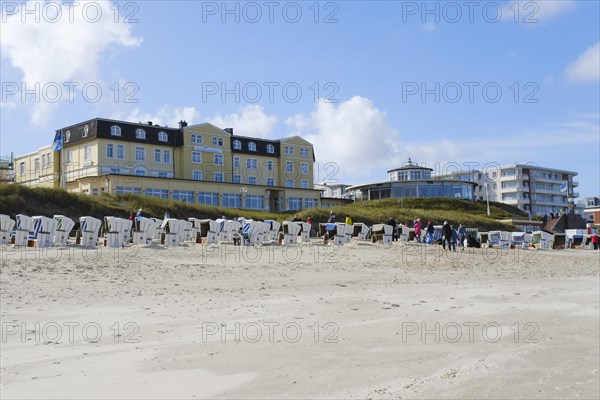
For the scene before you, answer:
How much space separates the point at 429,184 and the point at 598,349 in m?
69.5

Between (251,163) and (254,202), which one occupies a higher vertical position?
(251,163)

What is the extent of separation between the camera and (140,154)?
57969 millimetres

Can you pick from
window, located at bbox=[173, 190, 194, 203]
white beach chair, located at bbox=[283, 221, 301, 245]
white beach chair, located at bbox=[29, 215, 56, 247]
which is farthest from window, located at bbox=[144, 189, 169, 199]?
white beach chair, located at bbox=[29, 215, 56, 247]

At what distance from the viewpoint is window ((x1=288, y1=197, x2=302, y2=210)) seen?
63.4 metres

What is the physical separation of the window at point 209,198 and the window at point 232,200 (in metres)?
0.84

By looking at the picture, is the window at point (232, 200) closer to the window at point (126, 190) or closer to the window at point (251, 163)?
the window at point (251, 163)

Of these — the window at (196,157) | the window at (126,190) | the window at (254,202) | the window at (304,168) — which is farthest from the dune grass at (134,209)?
the window at (304,168)

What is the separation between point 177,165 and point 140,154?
13.5 ft

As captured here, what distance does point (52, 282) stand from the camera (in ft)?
45.2

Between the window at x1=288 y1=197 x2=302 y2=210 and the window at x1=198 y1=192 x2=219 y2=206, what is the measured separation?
9031 millimetres

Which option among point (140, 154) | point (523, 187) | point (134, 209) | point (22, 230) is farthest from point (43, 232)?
Result: point (523, 187)

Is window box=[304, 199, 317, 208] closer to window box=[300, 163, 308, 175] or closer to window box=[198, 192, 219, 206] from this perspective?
window box=[300, 163, 308, 175]

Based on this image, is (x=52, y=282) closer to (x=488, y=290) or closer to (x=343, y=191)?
(x=488, y=290)

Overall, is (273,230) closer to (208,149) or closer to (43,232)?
(43,232)
